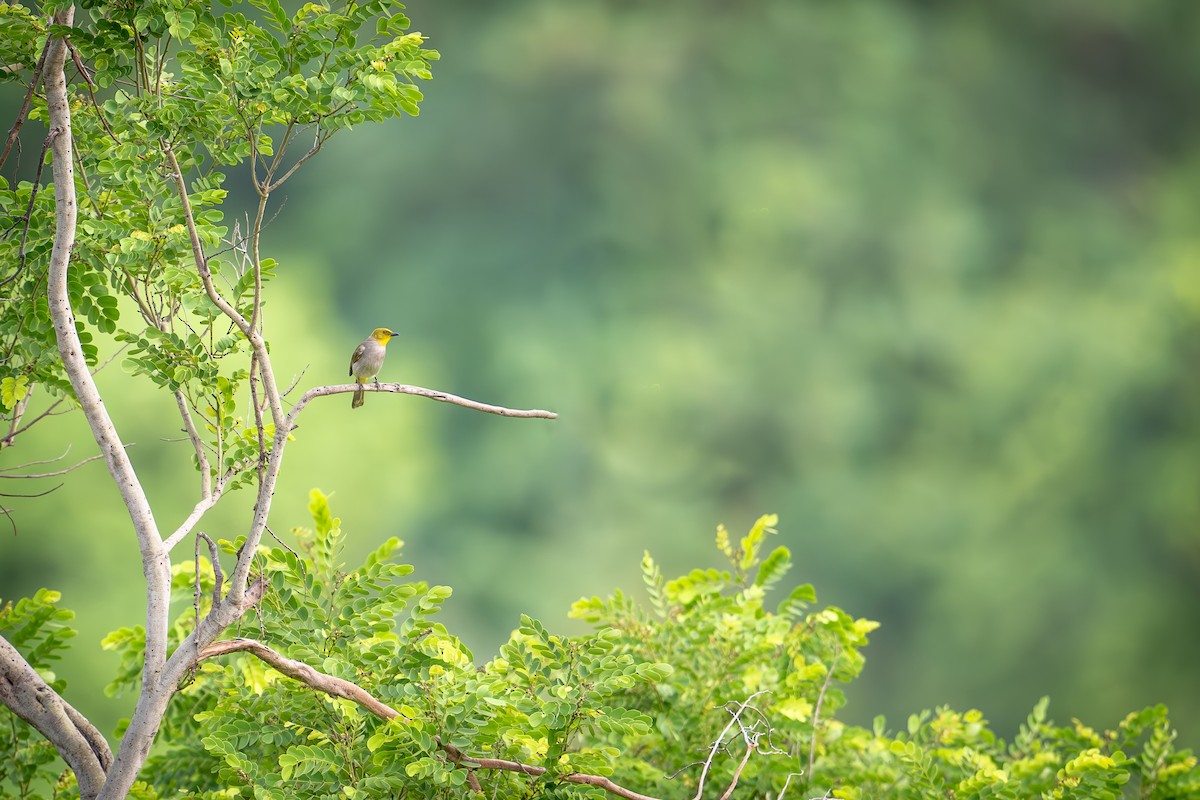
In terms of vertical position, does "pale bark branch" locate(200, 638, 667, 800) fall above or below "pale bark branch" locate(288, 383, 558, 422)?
below

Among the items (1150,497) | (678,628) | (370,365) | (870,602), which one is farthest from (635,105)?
(678,628)

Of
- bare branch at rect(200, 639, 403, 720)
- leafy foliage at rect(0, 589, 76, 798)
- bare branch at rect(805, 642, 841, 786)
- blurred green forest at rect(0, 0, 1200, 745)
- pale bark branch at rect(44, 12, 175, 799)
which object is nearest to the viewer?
pale bark branch at rect(44, 12, 175, 799)

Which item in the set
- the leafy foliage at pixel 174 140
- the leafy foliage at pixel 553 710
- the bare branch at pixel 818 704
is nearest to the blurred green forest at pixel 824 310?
the leafy foliage at pixel 553 710

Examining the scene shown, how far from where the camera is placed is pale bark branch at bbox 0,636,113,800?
1924mm

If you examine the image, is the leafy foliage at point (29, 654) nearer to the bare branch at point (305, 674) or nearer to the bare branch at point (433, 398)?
the bare branch at point (305, 674)

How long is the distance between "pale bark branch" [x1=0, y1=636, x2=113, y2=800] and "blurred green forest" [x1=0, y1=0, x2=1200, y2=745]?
559cm

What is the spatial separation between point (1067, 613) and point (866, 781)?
17.8 ft

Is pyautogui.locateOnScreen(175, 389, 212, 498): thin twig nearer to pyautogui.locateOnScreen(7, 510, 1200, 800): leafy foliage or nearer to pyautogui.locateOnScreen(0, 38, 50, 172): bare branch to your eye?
pyautogui.locateOnScreen(7, 510, 1200, 800): leafy foliage

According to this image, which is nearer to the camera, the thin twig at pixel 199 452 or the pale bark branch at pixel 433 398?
the pale bark branch at pixel 433 398

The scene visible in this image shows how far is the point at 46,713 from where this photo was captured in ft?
6.36

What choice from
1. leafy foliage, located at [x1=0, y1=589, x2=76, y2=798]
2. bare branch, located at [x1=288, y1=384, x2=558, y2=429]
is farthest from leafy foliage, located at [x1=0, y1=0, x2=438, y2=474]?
leafy foliage, located at [x1=0, y1=589, x2=76, y2=798]

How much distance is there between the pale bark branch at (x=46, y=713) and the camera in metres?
1.92

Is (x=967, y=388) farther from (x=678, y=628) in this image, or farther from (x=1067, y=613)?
(x=678, y=628)

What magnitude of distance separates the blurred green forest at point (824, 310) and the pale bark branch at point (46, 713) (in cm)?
559
